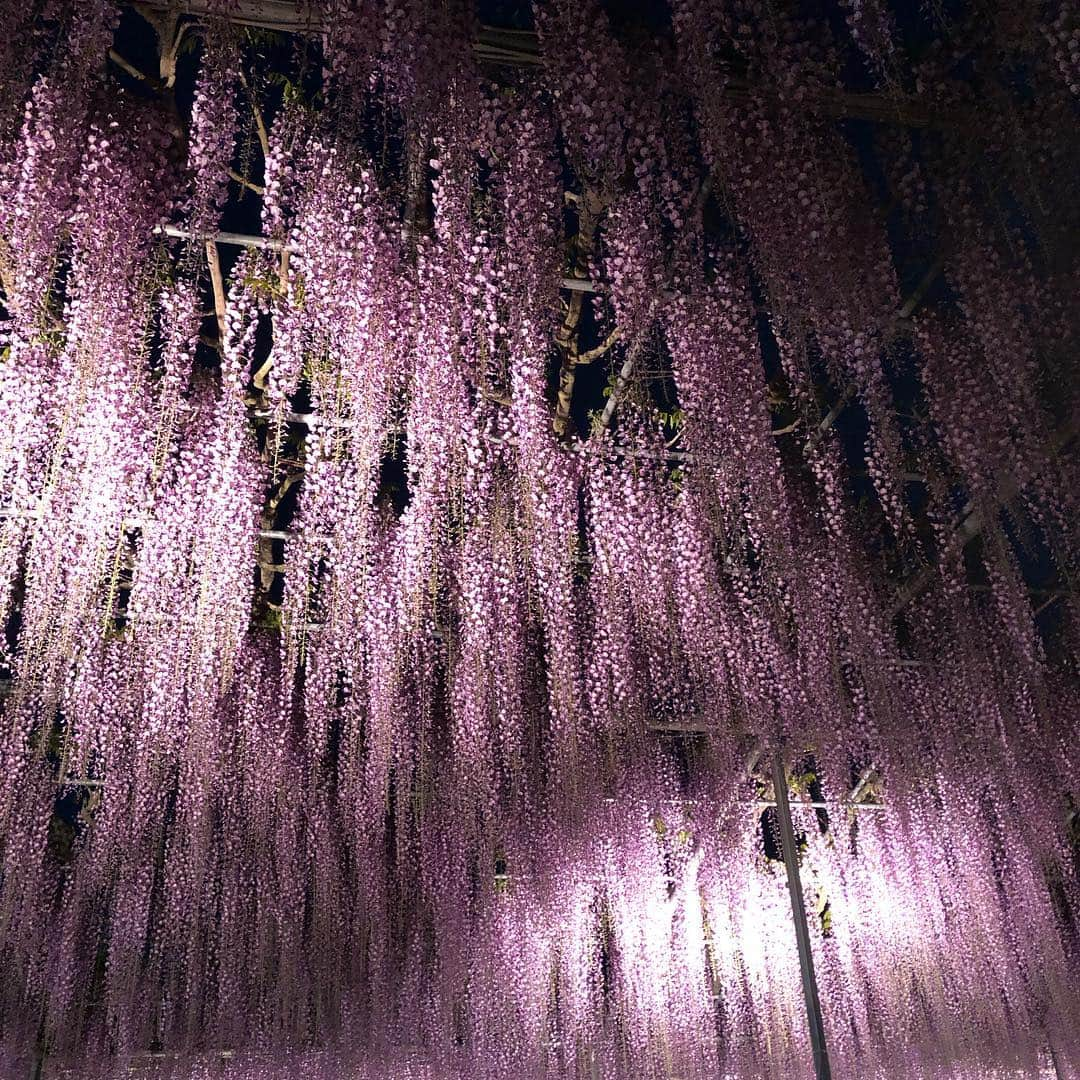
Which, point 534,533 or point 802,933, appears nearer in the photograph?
point 534,533

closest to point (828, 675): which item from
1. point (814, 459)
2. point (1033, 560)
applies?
point (1033, 560)

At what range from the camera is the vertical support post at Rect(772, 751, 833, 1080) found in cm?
545

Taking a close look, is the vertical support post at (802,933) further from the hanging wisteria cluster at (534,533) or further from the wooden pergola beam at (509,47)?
the wooden pergola beam at (509,47)

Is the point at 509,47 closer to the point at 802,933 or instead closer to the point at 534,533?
the point at 534,533

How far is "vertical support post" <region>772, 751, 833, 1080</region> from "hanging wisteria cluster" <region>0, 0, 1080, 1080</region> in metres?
0.36

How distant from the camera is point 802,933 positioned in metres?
6.00

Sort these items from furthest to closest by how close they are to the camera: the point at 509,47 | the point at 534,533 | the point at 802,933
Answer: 1. the point at 802,933
2. the point at 534,533
3. the point at 509,47

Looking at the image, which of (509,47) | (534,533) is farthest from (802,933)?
(509,47)

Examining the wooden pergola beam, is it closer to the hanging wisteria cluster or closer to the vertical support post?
the hanging wisteria cluster

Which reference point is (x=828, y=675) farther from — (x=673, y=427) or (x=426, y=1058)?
(x=426, y=1058)

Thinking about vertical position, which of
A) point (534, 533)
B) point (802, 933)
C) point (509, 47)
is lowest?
point (802, 933)

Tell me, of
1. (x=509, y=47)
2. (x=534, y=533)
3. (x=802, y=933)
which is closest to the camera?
(x=509, y=47)

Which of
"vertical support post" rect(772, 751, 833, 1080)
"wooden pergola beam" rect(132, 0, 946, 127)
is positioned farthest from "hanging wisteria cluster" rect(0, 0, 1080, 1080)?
"vertical support post" rect(772, 751, 833, 1080)

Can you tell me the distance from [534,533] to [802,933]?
10.6 ft
